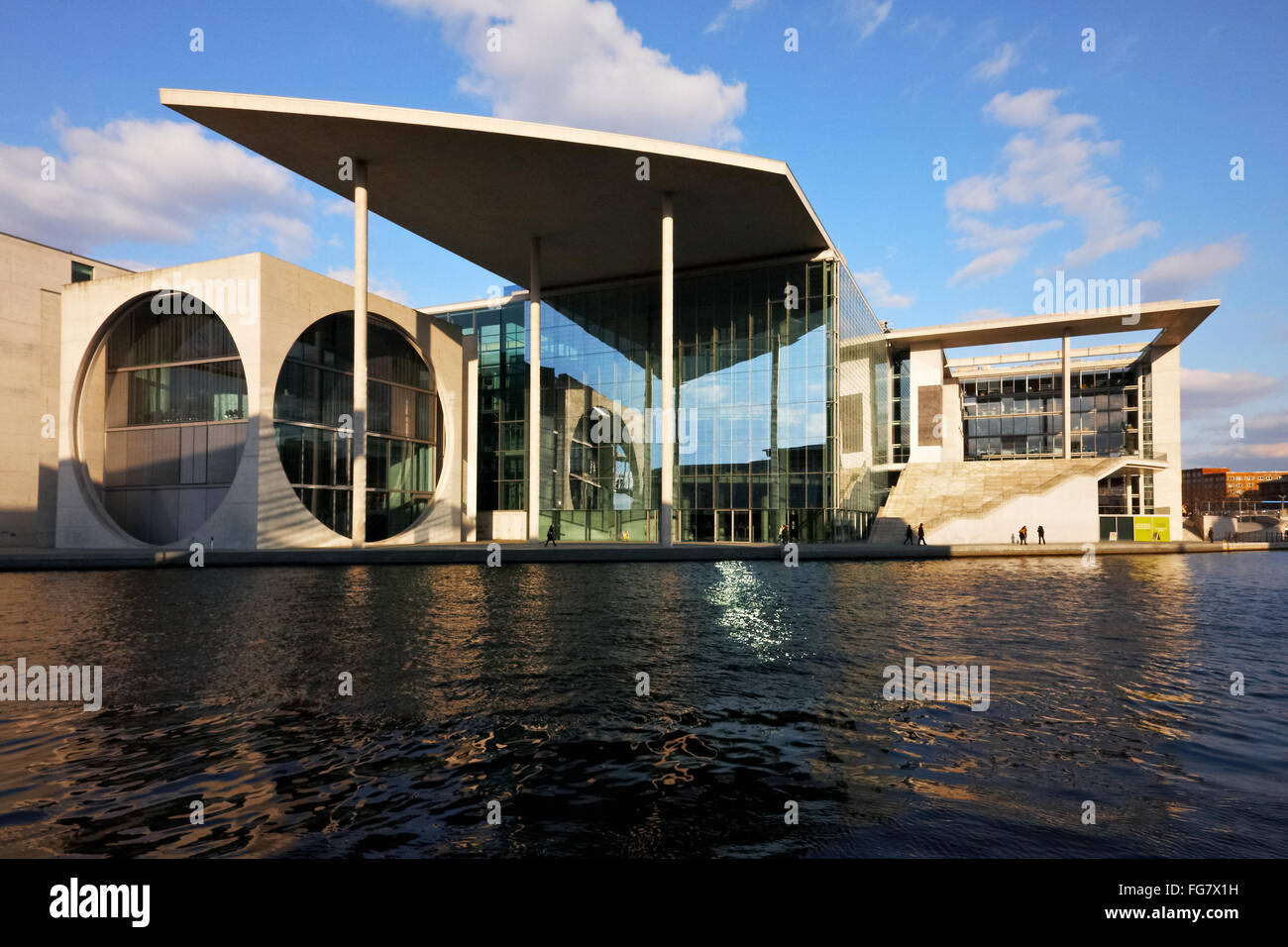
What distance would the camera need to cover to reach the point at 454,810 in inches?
174

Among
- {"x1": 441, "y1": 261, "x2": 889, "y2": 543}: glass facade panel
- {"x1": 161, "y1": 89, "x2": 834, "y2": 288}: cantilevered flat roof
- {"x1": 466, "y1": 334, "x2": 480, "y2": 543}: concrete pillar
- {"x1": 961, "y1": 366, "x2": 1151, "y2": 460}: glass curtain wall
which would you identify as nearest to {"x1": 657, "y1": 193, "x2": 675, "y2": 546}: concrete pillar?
{"x1": 161, "y1": 89, "x2": 834, "y2": 288}: cantilevered flat roof

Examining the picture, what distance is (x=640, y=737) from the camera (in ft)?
19.4

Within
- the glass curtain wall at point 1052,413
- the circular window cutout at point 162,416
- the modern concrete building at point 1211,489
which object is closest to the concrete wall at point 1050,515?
the glass curtain wall at point 1052,413

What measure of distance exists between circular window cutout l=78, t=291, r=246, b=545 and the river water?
745 inches

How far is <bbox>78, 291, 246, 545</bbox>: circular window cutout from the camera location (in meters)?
30.2

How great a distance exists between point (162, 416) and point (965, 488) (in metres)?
40.7

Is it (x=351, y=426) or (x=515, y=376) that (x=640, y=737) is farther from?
(x=515, y=376)

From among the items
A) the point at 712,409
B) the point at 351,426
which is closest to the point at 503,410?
the point at 351,426

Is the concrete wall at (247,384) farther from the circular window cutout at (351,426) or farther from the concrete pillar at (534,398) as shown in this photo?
the concrete pillar at (534,398)

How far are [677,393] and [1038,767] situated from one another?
114 ft

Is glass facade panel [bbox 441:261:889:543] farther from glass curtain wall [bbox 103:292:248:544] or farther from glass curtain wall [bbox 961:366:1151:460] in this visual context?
glass curtain wall [bbox 961:366:1151:460]

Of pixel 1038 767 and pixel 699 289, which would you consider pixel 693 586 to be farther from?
pixel 699 289

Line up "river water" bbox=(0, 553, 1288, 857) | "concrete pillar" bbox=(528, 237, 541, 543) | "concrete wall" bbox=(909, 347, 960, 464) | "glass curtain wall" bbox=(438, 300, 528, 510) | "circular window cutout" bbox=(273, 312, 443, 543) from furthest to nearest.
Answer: "concrete wall" bbox=(909, 347, 960, 464), "glass curtain wall" bbox=(438, 300, 528, 510), "concrete pillar" bbox=(528, 237, 541, 543), "circular window cutout" bbox=(273, 312, 443, 543), "river water" bbox=(0, 553, 1288, 857)

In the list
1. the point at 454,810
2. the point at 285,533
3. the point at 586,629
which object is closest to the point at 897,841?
the point at 454,810
